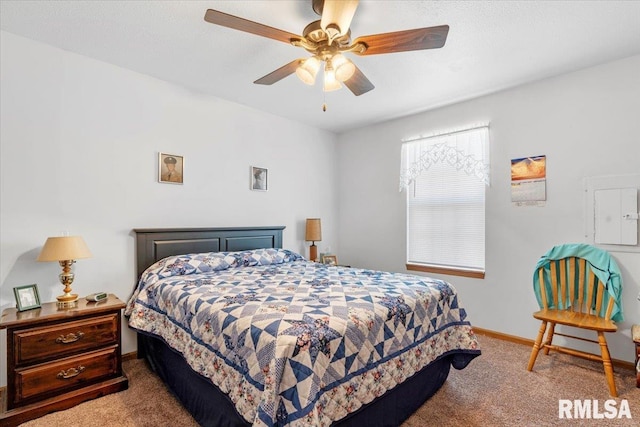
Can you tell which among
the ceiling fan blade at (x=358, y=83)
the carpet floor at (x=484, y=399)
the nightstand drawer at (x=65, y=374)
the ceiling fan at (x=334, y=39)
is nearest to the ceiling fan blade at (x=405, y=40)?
the ceiling fan at (x=334, y=39)

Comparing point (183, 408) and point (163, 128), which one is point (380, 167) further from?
point (183, 408)

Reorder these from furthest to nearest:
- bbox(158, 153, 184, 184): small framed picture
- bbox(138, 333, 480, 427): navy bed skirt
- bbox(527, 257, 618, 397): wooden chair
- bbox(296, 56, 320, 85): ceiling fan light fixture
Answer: bbox(158, 153, 184, 184): small framed picture, bbox(527, 257, 618, 397): wooden chair, bbox(296, 56, 320, 85): ceiling fan light fixture, bbox(138, 333, 480, 427): navy bed skirt

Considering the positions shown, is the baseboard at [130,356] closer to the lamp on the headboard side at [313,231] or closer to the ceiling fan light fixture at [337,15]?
the lamp on the headboard side at [313,231]

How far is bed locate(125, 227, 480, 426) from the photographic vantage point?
1326 millimetres

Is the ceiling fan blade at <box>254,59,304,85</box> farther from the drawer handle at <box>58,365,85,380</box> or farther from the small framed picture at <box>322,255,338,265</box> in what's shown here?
the small framed picture at <box>322,255,338,265</box>

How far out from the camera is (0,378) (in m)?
2.17

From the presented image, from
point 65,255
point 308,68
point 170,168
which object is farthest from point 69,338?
Result: point 308,68

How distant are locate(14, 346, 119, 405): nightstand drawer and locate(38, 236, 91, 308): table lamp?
377mm

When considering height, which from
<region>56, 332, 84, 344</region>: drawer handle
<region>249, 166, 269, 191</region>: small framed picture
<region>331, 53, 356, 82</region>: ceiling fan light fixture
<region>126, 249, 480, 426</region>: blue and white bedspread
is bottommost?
<region>56, 332, 84, 344</region>: drawer handle

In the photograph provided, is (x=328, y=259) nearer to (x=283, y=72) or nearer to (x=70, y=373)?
(x=283, y=72)

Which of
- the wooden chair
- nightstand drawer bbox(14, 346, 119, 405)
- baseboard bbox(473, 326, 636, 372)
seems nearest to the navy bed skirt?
nightstand drawer bbox(14, 346, 119, 405)

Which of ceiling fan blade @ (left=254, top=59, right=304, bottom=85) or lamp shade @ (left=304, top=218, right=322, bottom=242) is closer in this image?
ceiling fan blade @ (left=254, top=59, right=304, bottom=85)

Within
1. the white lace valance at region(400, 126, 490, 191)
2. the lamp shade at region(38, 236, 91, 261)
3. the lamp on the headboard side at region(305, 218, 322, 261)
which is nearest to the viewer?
the lamp shade at region(38, 236, 91, 261)

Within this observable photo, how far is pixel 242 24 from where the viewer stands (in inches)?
64.5
